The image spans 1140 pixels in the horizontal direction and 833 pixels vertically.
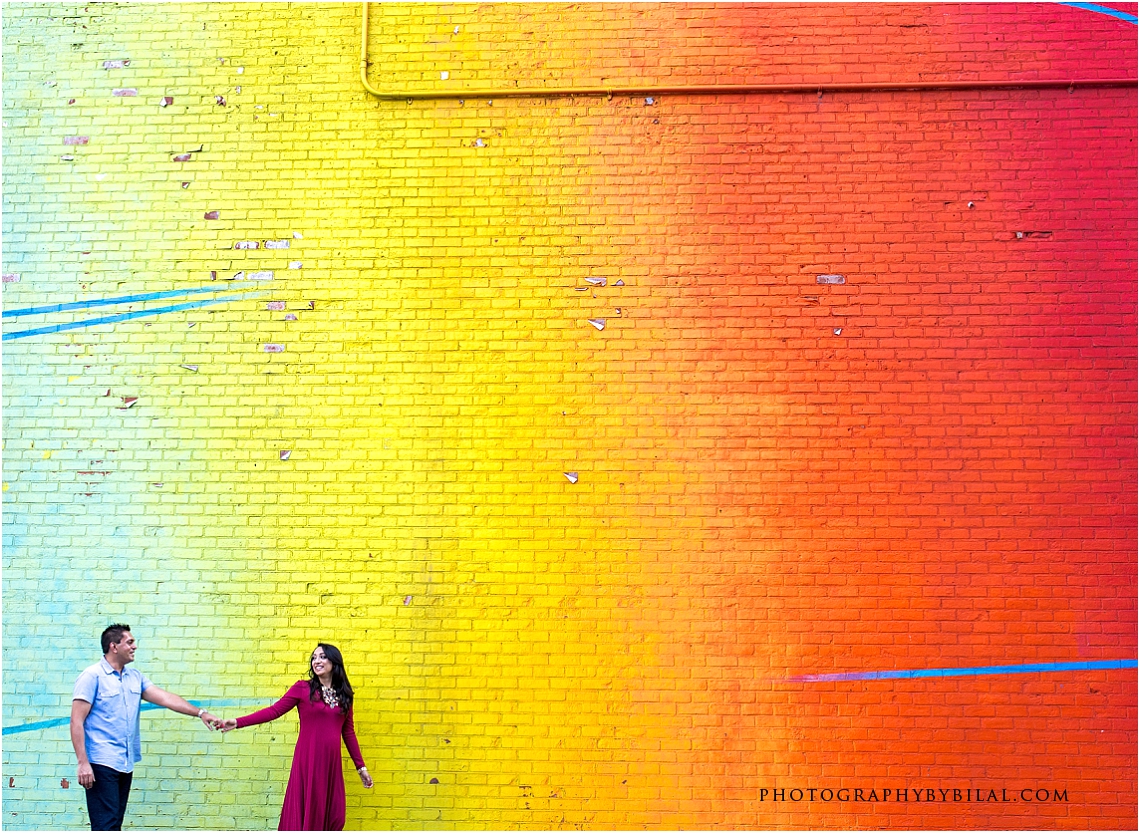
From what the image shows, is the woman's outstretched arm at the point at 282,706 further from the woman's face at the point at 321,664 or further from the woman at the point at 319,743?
the woman's face at the point at 321,664

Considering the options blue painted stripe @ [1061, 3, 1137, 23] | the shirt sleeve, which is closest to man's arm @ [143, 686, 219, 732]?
the shirt sleeve

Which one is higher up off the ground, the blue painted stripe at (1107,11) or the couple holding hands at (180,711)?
the blue painted stripe at (1107,11)

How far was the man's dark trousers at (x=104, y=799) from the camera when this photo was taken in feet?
17.6

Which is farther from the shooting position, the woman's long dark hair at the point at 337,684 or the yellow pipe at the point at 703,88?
the yellow pipe at the point at 703,88

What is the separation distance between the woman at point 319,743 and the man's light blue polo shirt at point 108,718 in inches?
24.8

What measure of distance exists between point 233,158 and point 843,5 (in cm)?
456

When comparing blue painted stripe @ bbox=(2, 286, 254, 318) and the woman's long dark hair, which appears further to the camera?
blue painted stripe @ bbox=(2, 286, 254, 318)

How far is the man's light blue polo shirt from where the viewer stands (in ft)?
17.6

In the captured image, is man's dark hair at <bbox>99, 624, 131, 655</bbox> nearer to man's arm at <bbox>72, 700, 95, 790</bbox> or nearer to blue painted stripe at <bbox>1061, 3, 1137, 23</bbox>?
man's arm at <bbox>72, 700, 95, 790</bbox>

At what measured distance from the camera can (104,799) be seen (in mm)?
5391

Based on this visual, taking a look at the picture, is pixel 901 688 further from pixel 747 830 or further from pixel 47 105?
pixel 47 105

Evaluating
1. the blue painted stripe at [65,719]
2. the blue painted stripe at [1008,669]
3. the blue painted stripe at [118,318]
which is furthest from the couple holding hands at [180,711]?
the blue painted stripe at [1008,669]

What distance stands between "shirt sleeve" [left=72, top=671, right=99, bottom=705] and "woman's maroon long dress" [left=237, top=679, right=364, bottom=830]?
2.80 ft

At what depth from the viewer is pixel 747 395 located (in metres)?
6.34
